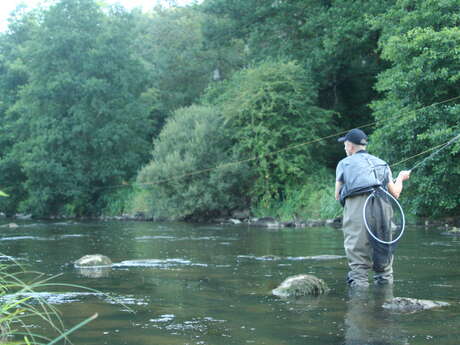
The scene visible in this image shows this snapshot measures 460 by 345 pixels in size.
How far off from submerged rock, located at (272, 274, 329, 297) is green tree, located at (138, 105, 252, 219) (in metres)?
18.1

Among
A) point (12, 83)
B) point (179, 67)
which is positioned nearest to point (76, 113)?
point (12, 83)

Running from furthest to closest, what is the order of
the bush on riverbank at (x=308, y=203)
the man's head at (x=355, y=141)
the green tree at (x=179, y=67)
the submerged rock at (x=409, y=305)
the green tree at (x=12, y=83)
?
the green tree at (x=179, y=67), the green tree at (x=12, y=83), the bush on riverbank at (x=308, y=203), the man's head at (x=355, y=141), the submerged rock at (x=409, y=305)

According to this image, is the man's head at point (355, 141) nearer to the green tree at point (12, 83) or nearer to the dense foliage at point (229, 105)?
the dense foliage at point (229, 105)

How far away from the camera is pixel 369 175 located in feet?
24.3

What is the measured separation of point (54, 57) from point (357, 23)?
17123mm

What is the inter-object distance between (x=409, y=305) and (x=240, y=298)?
69.7 inches

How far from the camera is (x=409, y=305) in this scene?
614 centimetres

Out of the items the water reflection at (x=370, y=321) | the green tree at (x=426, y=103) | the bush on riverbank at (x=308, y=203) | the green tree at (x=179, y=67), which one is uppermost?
the green tree at (x=179, y=67)

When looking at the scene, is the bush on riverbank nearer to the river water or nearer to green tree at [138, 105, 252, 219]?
green tree at [138, 105, 252, 219]

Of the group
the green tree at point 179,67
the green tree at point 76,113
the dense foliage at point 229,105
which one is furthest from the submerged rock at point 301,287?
the green tree at point 179,67

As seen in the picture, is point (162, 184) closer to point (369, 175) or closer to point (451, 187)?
point (451, 187)

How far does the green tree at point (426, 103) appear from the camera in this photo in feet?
59.5

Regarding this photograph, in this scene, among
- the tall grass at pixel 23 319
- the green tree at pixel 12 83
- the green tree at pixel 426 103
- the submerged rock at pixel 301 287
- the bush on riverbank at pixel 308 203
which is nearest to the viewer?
the tall grass at pixel 23 319

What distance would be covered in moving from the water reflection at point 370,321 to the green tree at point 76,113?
2751cm
